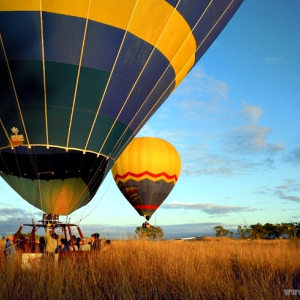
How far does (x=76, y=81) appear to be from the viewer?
8.64 m

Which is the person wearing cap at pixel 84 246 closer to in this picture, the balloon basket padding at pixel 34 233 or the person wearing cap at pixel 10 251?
the balloon basket padding at pixel 34 233

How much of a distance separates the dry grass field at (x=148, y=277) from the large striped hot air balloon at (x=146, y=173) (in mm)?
16838

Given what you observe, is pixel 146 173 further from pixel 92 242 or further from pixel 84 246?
pixel 84 246

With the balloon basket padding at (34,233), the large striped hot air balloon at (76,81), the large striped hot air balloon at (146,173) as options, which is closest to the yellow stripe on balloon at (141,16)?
the large striped hot air balloon at (76,81)

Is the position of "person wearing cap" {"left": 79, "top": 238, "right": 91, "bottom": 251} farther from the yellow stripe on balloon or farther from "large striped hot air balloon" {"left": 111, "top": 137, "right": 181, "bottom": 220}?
"large striped hot air balloon" {"left": 111, "top": 137, "right": 181, "bottom": 220}

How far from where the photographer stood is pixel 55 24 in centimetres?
824

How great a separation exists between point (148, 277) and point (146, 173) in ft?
63.7

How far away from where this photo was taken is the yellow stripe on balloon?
26.6 ft

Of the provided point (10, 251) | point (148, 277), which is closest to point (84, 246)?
point (10, 251)

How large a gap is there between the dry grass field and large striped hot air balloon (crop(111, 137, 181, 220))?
55.2ft

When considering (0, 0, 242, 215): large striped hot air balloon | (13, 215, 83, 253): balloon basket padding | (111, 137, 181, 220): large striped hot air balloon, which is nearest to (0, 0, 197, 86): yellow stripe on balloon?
(0, 0, 242, 215): large striped hot air balloon

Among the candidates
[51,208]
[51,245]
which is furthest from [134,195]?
[51,245]

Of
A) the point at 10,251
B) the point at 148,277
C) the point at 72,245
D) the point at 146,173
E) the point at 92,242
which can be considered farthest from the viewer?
the point at 146,173

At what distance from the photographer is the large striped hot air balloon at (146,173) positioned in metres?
25.2
